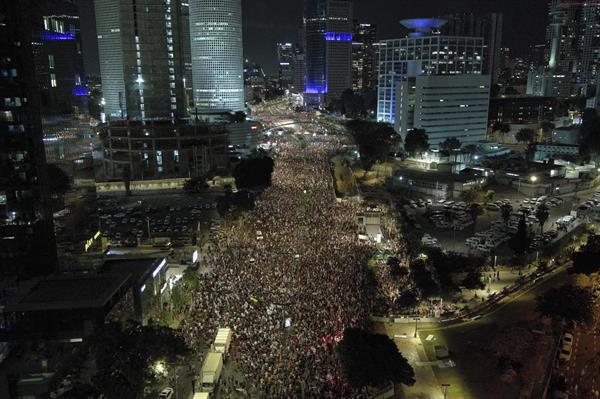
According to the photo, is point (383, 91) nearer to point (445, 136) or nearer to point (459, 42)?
point (459, 42)

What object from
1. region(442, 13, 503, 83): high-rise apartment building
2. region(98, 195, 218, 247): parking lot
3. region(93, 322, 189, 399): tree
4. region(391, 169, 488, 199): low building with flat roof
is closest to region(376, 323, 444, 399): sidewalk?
region(93, 322, 189, 399): tree

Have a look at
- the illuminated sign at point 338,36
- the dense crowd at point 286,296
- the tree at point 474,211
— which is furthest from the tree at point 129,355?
the illuminated sign at point 338,36

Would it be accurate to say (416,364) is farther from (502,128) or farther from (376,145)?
(502,128)

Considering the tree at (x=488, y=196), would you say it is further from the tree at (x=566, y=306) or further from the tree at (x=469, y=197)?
the tree at (x=566, y=306)

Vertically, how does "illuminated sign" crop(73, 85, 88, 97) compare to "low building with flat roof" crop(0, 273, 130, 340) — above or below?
above

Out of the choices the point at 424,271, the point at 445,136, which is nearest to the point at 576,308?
the point at 424,271

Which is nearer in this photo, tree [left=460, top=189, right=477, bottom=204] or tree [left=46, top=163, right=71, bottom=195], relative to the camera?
tree [left=460, top=189, right=477, bottom=204]

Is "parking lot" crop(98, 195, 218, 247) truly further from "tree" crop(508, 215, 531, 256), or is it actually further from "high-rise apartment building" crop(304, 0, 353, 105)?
"high-rise apartment building" crop(304, 0, 353, 105)

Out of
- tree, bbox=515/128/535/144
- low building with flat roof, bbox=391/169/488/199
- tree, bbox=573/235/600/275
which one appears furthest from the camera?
tree, bbox=515/128/535/144
